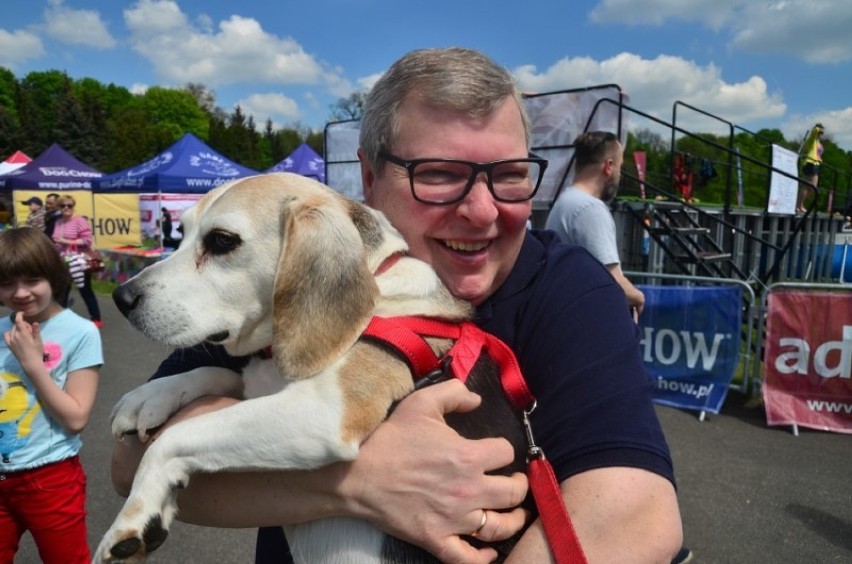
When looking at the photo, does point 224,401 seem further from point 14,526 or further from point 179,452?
point 14,526

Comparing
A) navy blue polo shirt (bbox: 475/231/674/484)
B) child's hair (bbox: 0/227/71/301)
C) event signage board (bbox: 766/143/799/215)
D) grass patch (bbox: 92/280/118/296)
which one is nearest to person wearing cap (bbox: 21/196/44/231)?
grass patch (bbox: 92/280/118/296)

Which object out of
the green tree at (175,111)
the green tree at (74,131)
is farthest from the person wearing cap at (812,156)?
the green tree at (175,111)

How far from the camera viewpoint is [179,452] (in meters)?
1.40

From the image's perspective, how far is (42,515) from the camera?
2818 millimetres

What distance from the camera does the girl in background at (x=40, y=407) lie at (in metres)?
2.83

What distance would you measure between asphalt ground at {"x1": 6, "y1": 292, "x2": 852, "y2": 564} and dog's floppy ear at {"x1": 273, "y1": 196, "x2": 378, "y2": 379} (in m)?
3.09

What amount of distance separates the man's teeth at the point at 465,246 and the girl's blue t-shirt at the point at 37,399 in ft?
7.82

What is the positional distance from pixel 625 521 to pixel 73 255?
1207 centimetres

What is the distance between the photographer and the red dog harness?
1.48 m

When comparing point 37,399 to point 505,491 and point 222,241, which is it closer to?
point 222,241

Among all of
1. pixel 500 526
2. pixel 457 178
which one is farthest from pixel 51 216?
pixel 500 526

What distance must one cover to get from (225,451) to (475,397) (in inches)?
25.9

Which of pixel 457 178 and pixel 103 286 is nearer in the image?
pixel 457 178

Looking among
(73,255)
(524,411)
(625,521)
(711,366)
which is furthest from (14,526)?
(73,255)
